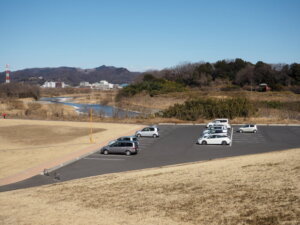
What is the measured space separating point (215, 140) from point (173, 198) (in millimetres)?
16329

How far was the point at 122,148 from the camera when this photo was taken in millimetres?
26328

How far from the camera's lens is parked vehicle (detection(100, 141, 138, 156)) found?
2616cm

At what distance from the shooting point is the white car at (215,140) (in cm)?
2977

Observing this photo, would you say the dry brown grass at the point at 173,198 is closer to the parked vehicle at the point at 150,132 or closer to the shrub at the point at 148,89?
the parked vehicle at the point at 150,132

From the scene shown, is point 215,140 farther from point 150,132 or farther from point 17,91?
point 17,91

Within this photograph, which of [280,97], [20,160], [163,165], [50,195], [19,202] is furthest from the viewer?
[280,97]

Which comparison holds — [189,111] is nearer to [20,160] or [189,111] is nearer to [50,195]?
[20,160]

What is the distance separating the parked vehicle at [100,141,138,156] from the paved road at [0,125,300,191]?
477mm

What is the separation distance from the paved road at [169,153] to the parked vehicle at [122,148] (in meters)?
0.48

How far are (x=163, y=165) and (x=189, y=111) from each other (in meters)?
33.1

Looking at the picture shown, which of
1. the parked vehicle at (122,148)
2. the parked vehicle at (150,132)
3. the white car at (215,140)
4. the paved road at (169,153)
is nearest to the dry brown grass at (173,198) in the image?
the paved road at (169,153)

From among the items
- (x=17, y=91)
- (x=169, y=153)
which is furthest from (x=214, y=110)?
(x=17, y=91)

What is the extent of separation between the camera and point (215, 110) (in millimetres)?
54281

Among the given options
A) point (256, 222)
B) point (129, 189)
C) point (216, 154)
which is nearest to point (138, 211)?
point (129, 189)
